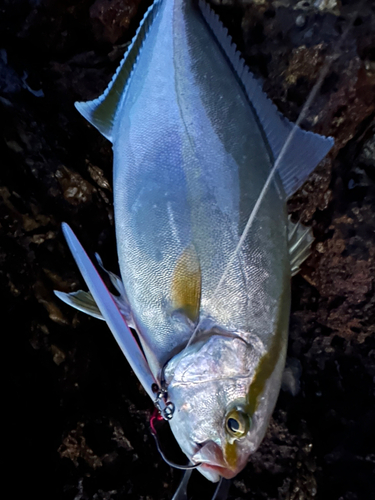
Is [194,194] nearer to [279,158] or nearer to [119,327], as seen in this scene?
[279,158]

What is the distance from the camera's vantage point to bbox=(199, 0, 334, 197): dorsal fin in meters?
1.13

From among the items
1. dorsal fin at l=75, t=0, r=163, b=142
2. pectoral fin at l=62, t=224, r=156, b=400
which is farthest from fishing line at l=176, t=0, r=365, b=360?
dorsal fin at l=75, t=0, r=163, b=142

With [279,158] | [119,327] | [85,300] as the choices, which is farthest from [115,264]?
[279,158]

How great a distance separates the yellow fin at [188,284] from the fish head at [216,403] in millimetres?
112

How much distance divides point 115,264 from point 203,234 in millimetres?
621

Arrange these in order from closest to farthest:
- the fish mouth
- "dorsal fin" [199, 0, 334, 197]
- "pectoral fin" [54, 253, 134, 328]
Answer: the fish mouth → "dorsal fin" [199, 0, 334, 197] → "pectoral fin" [54, 253, 134, 328]

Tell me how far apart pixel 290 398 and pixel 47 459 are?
1.13 m

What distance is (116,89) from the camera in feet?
4.06

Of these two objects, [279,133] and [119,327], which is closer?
[119,327]

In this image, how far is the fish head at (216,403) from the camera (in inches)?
37.8

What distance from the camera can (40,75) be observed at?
62.2 inches

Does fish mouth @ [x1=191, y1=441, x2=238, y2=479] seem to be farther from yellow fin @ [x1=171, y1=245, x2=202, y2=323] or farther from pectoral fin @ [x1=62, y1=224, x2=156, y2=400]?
yellow fin @ [x1=171, y1=245, x2=202, y2=323]

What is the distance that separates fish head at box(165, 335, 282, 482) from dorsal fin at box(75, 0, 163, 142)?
0.88 m

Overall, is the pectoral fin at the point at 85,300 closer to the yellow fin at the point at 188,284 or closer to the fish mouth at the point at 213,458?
the yellow fin at the point at 188,284
